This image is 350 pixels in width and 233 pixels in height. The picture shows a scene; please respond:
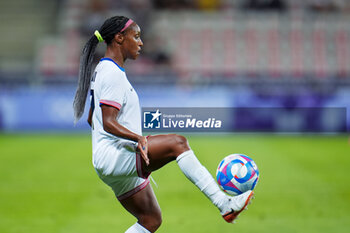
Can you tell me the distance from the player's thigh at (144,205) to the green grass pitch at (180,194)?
1.77 m

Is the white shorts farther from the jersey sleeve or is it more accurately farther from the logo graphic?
the logo graphic

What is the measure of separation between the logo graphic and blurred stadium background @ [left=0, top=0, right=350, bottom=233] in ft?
6.09

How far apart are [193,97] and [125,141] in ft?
42.1

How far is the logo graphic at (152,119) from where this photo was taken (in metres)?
4.91

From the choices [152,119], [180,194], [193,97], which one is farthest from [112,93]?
[193,97]

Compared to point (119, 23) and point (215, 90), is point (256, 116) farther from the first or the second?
point (119, 23)

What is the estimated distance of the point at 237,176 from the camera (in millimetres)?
4367

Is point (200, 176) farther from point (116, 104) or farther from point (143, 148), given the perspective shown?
point (116, 104)

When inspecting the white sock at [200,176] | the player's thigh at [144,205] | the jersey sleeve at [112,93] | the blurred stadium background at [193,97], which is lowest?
the blurred stadium background at [193,97]

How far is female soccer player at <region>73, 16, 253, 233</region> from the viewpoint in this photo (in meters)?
3.97

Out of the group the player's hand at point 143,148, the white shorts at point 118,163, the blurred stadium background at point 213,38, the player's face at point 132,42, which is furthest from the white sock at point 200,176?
the blurred stadium background at point 213,38

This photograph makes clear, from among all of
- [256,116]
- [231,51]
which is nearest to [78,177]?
[256,116]

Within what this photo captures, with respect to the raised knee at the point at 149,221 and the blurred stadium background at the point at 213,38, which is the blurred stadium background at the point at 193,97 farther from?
the raised knee at the point at 149,221

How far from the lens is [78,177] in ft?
32.8
